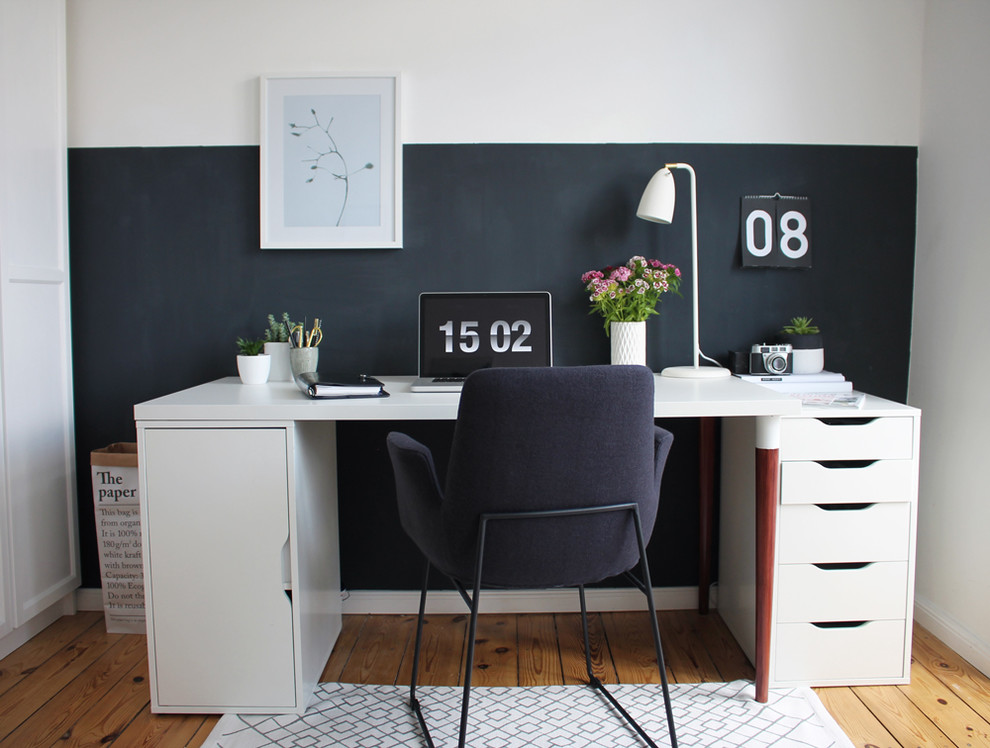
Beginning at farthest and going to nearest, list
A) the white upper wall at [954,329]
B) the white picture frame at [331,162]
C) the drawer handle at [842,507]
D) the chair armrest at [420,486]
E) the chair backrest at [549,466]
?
the white picture frame at [331,162] → the white upper wall at [954,329] → the drawer handle at [842,507] → the chair armrest at [420,486] → the chair backrest at [549,466]

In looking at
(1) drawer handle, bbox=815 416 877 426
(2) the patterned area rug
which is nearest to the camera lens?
(1) drawer handle, bbox=815 416 877 426

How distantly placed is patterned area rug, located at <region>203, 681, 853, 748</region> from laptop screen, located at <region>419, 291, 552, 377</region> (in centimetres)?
92

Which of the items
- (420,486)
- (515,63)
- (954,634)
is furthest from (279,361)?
(954,634)

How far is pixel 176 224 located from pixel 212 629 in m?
1.29

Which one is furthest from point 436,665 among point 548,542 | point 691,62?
point 691,62

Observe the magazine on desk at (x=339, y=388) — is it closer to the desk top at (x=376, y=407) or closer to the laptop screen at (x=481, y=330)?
the desk top at (x=376, y=407)

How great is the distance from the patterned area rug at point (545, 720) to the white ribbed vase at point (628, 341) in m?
0.94

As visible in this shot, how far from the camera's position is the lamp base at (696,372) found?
2.18m

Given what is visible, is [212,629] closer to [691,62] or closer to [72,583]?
[72,583]

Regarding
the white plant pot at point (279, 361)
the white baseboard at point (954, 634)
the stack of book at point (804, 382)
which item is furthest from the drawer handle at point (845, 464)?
the white plant pot at point (279, 361)

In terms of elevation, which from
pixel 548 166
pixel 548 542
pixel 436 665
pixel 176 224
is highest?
pixel 548 166

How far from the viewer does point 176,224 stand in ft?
7.77

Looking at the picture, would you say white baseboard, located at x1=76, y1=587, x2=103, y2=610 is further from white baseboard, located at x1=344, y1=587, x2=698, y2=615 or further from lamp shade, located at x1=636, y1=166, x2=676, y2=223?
lamp shade, located at x1=636, y1=166, x2=676, y2=223

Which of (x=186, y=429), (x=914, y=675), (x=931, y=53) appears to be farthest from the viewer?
(x=931, y=53)
